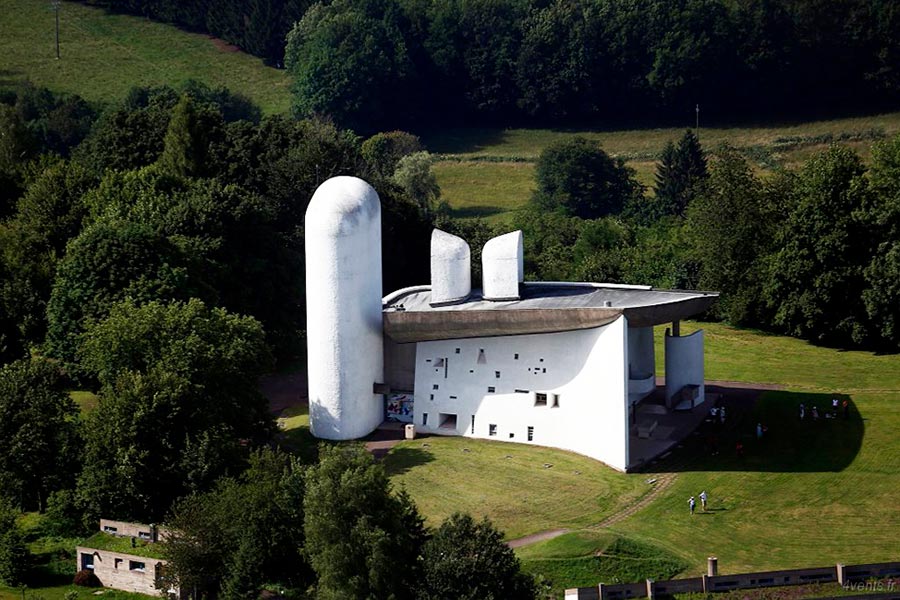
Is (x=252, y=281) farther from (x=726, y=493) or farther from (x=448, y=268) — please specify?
(x=726, y=493)

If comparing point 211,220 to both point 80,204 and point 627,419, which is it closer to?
point 80,204

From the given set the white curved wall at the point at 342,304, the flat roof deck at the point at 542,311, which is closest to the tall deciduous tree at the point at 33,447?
the white curved wall at the point at 342,304

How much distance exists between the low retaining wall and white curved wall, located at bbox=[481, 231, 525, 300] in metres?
18.3

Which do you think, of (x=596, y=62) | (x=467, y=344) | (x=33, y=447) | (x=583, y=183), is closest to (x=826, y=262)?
(x=467, y=344)

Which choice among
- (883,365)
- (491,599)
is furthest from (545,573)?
(883,365)

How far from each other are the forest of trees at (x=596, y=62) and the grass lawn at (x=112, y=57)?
21.8 ft

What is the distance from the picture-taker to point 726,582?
55562mm

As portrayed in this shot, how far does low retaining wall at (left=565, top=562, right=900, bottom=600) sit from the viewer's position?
55312 millimetres

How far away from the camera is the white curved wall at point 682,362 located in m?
72.3

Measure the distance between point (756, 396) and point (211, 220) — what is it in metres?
30.0

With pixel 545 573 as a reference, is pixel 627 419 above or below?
above

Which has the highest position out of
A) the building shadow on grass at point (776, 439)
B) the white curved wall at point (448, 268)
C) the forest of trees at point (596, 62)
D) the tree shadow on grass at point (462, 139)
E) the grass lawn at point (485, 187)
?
the forest of trees at point (596, 62)

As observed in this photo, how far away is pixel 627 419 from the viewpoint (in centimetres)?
6531

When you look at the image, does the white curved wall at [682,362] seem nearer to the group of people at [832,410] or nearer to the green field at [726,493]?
the green field at [726,493]
